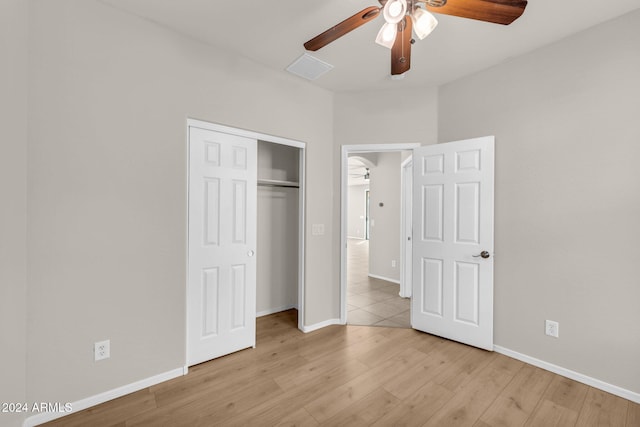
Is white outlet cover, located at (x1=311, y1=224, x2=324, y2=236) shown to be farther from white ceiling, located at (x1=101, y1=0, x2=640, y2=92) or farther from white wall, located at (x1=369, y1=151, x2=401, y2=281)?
white wall, located at (x1=369, y1=151, x2=401, y2=281)

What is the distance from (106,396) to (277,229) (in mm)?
2266

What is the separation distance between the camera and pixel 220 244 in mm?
2543

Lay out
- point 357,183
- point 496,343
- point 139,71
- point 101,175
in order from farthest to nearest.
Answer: point 357,183 → point 496,343 → point 139,71 → point 101,175

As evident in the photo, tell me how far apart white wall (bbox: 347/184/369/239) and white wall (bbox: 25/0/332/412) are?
1028 cm

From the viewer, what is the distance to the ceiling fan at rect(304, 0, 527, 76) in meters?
1.36

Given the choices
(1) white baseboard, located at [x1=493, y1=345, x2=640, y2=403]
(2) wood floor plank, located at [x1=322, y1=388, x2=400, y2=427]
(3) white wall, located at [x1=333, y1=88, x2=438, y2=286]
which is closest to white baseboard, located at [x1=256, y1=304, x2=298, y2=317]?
(3) white wall, located at [x1=333, y1=88, x2=438, y2=286]

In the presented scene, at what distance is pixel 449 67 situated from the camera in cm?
275

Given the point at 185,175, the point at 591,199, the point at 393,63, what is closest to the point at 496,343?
the point at 591,199

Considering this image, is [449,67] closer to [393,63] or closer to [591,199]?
[393,63]

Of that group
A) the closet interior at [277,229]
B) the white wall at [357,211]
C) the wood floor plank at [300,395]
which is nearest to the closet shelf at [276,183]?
the closet interior at [277,229]

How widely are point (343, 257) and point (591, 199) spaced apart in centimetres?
227

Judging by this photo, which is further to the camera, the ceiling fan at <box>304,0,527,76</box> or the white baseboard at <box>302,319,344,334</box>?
the white baseboard at <box>302,319,344,334</box>

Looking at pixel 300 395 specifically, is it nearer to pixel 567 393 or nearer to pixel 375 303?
pixel 567 393

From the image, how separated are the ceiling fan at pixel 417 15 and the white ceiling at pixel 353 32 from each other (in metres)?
0.50
